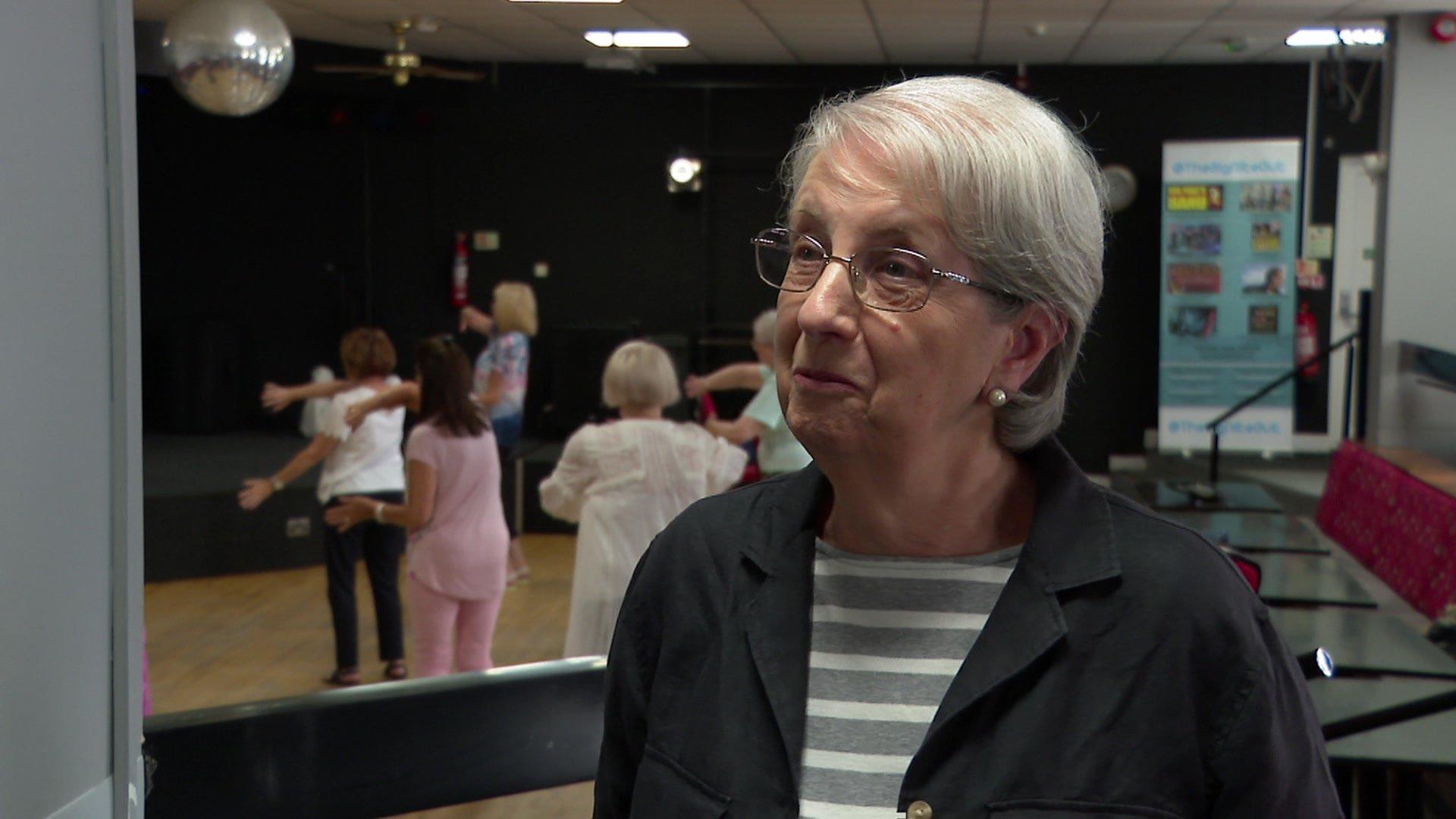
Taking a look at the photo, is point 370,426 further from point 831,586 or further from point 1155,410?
point 1155,410

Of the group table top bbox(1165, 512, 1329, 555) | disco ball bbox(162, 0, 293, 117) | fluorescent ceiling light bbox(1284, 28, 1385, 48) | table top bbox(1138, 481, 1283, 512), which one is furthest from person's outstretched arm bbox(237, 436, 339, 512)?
fluorescent ceiling light bbox(1284, 28, 1385, 48)

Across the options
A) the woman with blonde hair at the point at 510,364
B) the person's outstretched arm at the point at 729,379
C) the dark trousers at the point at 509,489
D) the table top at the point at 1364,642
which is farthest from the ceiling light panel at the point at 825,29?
the table top at the point at 1364,642

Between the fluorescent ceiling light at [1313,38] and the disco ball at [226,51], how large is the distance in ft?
20.5

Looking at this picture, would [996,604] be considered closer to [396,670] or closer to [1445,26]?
[396,670]

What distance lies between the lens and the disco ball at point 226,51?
4.98 meters

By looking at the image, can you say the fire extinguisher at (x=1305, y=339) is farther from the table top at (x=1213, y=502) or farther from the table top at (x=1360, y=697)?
the table top at (x=1360, y=697)

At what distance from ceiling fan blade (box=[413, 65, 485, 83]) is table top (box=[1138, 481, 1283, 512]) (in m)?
5.48

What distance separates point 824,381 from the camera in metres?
1.13

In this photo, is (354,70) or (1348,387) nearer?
(354,70)

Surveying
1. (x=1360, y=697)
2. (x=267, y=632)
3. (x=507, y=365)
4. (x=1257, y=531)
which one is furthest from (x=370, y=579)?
(x=1360, y=697)

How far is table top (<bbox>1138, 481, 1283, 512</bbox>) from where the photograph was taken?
593cm

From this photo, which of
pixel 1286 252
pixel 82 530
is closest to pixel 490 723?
pixel 82 530

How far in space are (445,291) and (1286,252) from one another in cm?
638

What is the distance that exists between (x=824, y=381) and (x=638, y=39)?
8880 mm
